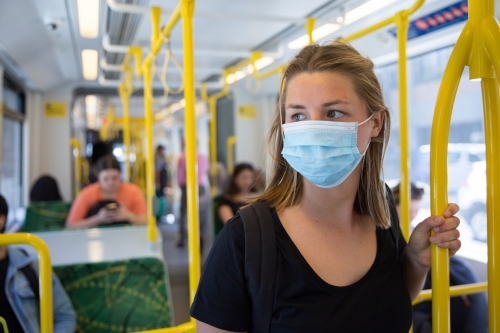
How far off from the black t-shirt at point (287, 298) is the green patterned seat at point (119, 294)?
4.33 ft

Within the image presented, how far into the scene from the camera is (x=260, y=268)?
1.01 metres

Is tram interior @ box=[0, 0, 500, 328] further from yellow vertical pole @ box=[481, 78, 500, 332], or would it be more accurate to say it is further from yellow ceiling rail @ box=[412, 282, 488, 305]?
yellow ceiling rail @ box=[412, 282, 488, 305]

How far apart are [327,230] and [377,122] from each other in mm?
330

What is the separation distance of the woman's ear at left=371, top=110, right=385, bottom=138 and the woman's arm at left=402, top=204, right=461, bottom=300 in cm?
27

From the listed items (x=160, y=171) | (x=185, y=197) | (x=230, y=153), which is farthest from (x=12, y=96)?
(x=160, y=171)

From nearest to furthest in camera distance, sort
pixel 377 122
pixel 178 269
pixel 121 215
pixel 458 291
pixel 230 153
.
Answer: pixel 377 122, pixel 458 291, pixel 121 215, pixel 178 269, pixel 230 153

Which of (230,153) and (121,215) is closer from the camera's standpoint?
(121,215)

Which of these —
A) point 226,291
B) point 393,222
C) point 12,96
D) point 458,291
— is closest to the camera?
point 226,291

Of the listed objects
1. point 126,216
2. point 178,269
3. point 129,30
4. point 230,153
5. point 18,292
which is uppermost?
point 129,30

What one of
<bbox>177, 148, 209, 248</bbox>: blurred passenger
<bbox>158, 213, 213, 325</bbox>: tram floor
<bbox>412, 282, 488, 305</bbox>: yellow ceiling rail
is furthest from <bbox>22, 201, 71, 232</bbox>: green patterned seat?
<bbox>412, 282, 488, 305</bbox>: yellow ceiling rail

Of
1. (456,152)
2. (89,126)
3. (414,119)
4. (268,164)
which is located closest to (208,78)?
(414,119)

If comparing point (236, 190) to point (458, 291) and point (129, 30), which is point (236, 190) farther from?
point (458, 291)

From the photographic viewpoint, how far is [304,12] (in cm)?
425

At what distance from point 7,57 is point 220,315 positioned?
15.2 ft
